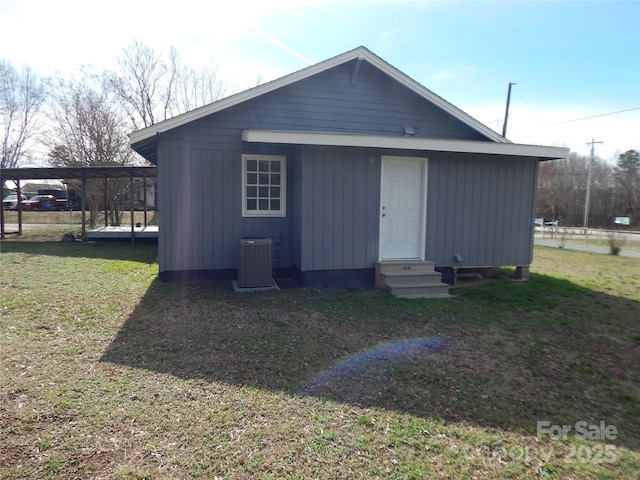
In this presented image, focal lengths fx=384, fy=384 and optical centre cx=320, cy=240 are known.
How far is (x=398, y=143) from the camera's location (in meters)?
6.46

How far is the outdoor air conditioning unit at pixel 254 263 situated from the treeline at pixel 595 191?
3236 centimetres

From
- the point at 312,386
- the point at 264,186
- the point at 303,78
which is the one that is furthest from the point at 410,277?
the point at 303,78

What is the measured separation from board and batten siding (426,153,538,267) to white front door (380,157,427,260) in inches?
6.7

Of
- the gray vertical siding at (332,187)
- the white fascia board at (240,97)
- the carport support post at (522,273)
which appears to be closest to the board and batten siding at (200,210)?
the gray vertical siding at (332,187)

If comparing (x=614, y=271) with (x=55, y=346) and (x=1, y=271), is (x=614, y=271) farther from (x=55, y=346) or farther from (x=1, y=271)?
(x=1, y=271)

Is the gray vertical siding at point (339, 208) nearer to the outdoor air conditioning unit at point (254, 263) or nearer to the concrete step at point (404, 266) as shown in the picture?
the concrete step at point (404, 266)

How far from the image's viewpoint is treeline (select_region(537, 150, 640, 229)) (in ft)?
113

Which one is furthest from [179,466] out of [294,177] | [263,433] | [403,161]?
[403,161]

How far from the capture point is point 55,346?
3.98 m

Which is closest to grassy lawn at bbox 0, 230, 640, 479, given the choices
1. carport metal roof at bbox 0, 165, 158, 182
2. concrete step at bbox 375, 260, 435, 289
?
concrete step at bbox 375, 260, 435, 289

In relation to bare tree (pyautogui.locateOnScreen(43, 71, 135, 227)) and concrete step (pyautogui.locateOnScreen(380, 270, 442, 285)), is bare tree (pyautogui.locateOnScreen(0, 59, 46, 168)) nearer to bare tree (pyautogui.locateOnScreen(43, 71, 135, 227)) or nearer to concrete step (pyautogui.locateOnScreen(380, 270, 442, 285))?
bare tree (pyautogui.locateOnScreen(43, 71, 135, 227))

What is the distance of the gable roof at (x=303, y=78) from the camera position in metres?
6.48

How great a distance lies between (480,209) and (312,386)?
224 inches

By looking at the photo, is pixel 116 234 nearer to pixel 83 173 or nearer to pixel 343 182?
pixel 83 173
